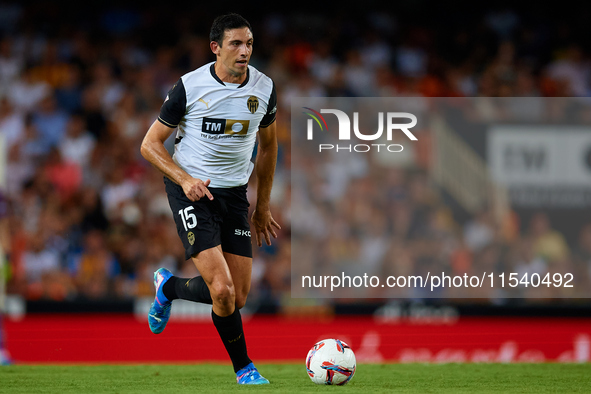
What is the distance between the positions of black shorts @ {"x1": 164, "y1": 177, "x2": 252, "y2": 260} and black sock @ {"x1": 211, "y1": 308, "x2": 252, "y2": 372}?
49cm

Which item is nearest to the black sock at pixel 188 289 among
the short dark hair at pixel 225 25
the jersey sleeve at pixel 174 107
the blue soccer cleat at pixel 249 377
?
the blue soccer cleat at pixel 249 377

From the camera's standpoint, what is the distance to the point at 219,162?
5738 mm

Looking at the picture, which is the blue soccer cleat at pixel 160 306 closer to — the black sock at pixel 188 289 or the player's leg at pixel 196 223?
the black sock at pixel 188 289

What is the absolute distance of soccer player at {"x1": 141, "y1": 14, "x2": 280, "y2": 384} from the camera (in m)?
5.44

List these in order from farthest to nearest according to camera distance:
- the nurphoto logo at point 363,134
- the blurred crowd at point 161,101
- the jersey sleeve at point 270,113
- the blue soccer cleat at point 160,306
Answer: the nurphoto logo at point 363,134, the blurred crowd at point 161,101, the blue soccer cleat at point 160,306, the jersey sleeve at point 270,113

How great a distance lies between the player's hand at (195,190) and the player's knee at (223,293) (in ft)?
1.94

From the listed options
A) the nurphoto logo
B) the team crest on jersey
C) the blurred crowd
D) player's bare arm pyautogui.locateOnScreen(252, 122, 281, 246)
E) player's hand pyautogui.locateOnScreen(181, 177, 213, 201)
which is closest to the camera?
player's hand pyautogui.locateOnScreen(181, 177, 213, 201)

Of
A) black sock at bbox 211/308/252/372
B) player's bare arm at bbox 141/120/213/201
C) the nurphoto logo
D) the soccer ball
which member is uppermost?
the nurphoto logo

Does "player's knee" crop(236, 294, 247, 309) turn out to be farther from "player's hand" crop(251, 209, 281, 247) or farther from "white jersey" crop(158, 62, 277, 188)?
"white jersey" crop(158, 62, 277, 188)

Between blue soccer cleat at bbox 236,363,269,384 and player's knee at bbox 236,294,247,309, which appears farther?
player's knee at bbox 236,294,247,309

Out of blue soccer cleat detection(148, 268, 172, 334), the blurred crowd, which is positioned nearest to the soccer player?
blue soccer cleat detection(148, 268, 172, 334)

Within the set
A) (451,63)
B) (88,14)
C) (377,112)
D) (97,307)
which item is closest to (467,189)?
(377,112)

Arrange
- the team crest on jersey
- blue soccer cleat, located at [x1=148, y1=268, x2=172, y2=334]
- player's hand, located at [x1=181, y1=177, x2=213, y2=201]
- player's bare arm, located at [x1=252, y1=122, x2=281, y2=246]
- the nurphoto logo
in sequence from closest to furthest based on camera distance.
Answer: player's hand, located at [x1=181, y1=177, x2=213, y2=201] → the team crest on jersey → player's bare arm, located at [x1=252, y1=122, x2=281, y2=246] → blue soccer cleat, located at [x1=148, y1=268, x2=172, y2=334] → the nurphoto logo

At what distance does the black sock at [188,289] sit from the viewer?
5.77 metres
